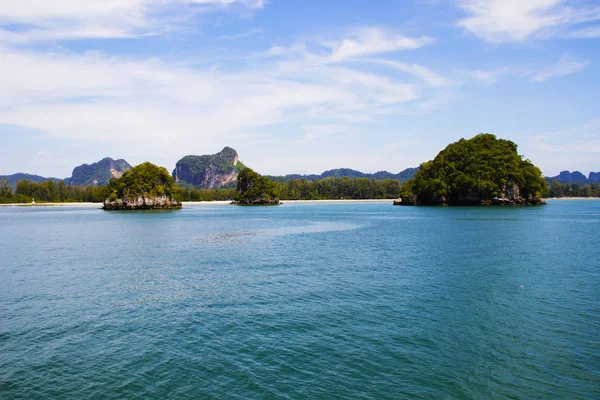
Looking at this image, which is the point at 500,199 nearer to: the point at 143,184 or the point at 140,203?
the point at 143,184

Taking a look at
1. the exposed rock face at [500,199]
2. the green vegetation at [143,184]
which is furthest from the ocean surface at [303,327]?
the exposed rock face at [500,199]

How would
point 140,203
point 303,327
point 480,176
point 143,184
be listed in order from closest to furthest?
point 303,327 → point 480,176 → point 143,184 → point 140,203

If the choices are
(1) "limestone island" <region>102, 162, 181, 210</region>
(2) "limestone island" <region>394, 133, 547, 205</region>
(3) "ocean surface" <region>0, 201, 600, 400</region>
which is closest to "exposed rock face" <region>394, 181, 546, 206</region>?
(2) "limestone island" <region>394, 133, 547, 205</region>

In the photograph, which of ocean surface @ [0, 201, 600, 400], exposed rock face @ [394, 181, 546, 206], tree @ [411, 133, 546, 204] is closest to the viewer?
ocean surface @ [0, 201, 600, 400]

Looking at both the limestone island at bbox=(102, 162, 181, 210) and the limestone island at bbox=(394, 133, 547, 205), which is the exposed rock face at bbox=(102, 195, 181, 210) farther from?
the limestone island at bbox=(394, 133, 547, 205)

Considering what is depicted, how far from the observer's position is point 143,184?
465 feet

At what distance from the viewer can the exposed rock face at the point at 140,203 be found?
Answer: 142 metres

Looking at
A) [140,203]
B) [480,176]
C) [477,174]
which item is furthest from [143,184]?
[480,176]

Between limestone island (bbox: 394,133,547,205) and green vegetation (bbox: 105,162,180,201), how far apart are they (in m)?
95.5

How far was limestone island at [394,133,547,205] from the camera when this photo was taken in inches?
5325

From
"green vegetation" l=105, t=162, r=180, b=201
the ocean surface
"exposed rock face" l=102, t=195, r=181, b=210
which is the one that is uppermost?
"green vegetation" l=105, t=162, r=180, b=201

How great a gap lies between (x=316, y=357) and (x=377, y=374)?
2341 millimetres

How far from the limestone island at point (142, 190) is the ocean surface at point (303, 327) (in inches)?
4353

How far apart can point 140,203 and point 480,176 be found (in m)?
119
